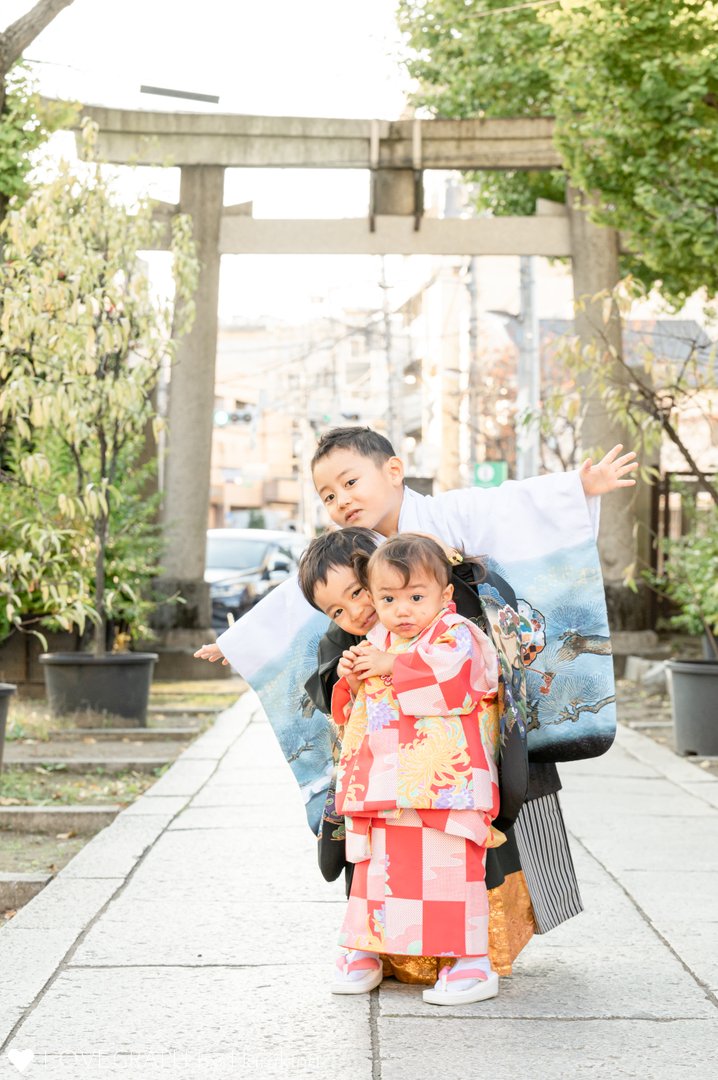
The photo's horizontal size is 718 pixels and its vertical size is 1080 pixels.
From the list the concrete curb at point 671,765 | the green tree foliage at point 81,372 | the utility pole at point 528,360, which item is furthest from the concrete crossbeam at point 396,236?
the concrete curb at point 671,765

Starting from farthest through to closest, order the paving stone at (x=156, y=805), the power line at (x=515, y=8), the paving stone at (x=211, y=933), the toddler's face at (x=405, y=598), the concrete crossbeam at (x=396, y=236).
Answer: the concrete crossbeam at (x=396, y=236), the power line at (x=515, y=8), the paving stone at (x=156, y=805), the paving stone at (x=211, y=933), the toddler's face at (x=405, y=598)

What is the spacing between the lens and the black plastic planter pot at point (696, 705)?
27.8ft

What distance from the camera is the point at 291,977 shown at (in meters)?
3.82

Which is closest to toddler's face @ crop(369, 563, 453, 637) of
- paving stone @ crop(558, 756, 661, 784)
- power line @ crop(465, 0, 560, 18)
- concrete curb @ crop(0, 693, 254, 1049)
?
concrete curb @ crop(0, 693, 254, 1049)

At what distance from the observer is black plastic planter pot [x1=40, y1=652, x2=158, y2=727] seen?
9625mm

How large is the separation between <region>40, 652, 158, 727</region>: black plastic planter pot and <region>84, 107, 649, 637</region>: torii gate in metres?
3.94

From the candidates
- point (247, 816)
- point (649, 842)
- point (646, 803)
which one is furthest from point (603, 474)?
point (646, 803)

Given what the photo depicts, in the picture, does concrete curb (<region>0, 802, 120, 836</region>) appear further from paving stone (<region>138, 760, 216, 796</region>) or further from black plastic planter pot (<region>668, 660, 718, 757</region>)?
black plastic planter pot (<region>668, 660, 718, 757</region>)

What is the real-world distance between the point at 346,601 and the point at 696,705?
5373mm

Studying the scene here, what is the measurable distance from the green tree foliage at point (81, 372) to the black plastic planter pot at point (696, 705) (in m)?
3.48

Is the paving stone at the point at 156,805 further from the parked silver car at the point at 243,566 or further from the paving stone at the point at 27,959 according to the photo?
the parked silver car at the point at 243,566

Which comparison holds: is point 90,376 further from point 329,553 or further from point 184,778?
point 329,553

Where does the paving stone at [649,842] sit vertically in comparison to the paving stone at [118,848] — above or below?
above

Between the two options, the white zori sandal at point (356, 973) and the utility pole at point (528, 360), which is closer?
the white zori sandal at point (356, 973)
